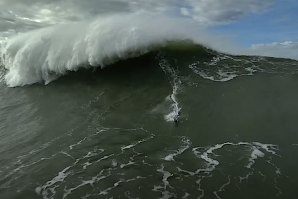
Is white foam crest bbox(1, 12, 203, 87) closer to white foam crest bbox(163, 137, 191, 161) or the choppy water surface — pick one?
the choppy water surface

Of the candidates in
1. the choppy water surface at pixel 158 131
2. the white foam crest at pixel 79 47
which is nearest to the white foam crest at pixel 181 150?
the choppy water surface at pixel 158 131

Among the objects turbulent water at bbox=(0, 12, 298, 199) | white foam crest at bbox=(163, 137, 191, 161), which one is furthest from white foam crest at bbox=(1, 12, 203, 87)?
white foam crest at bbox=(163, 137, 191, 161)

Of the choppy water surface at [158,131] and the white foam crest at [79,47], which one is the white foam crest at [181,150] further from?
the white foam crest at [79,47]

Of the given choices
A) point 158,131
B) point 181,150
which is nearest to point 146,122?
point 158,131

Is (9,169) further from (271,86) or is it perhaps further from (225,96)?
(271,86)

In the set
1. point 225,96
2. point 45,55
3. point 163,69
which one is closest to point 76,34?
point 45,55

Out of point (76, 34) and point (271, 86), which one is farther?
point (76, 34)

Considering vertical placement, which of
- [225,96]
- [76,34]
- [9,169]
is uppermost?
[76,34]
